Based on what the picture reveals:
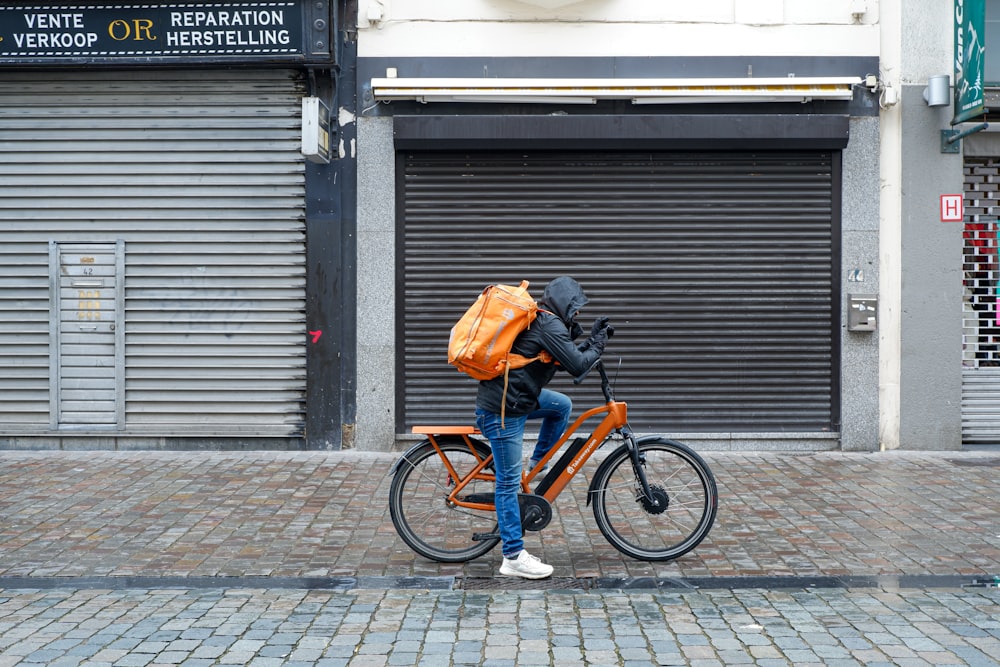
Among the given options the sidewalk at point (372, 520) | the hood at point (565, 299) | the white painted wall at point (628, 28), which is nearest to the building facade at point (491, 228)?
the white painted wall at point (628, 28)

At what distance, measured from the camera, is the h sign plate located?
10492 millimetres

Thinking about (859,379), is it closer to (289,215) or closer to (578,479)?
(578,479)

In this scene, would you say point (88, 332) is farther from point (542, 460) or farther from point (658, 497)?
point (658, 497)

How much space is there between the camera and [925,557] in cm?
641

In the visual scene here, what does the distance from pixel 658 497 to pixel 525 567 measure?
0.91m

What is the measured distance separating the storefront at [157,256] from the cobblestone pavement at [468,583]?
1.72 metres

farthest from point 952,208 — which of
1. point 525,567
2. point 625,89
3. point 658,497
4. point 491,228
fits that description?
point 525,567

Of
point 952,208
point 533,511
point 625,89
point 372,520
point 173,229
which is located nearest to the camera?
point 533,511

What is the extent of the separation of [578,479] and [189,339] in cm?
428

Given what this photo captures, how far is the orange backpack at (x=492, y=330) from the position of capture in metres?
5.73

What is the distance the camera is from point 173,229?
10.6 m

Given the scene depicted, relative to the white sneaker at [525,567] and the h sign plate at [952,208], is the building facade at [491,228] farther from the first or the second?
the white sneaker at [525,567]

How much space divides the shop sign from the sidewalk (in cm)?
388

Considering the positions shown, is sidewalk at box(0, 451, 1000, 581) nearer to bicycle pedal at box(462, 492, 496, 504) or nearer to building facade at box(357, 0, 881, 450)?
bicycle pedal at box(462, 492, 496, 504)
